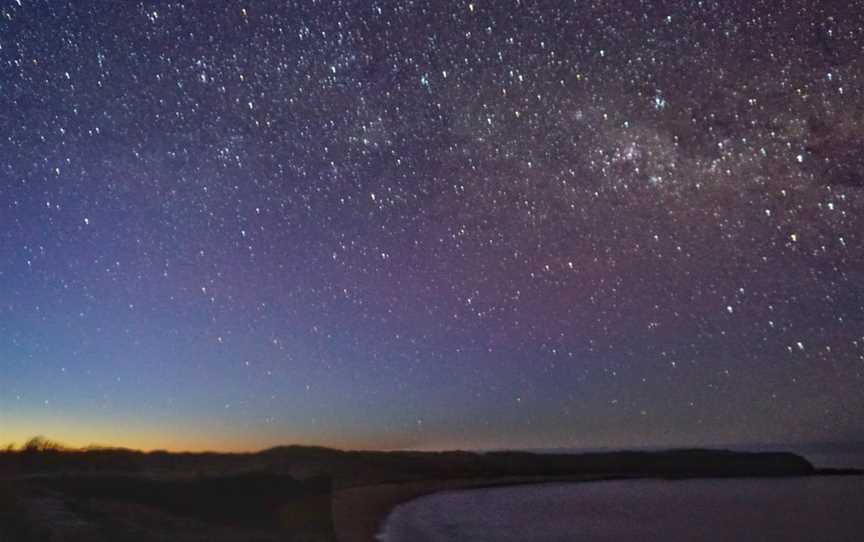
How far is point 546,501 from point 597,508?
7.06m

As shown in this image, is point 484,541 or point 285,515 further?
point 484,541

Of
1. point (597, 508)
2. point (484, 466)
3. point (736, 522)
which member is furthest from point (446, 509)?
point (484, 466)

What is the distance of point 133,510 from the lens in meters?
20.6

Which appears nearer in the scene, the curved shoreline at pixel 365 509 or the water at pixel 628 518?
the curved shoreline at pixel 365 509

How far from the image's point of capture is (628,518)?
42.9m

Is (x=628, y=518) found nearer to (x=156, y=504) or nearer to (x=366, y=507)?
(x=366, y=507)

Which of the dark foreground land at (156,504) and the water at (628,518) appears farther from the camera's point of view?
the water at (628,518)

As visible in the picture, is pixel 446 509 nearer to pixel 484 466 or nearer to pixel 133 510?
pixel 133 510

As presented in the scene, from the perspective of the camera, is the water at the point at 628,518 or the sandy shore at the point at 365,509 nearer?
the sandy shore at the point at 365,509

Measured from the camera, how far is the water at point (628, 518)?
32812 millimetres

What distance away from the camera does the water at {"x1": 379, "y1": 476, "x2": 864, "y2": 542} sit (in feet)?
108

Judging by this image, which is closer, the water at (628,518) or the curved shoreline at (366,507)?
the curved shoreline at (366,507)

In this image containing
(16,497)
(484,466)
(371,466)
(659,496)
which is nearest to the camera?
(16,497)

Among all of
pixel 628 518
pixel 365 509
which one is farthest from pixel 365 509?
pixel 628 518
